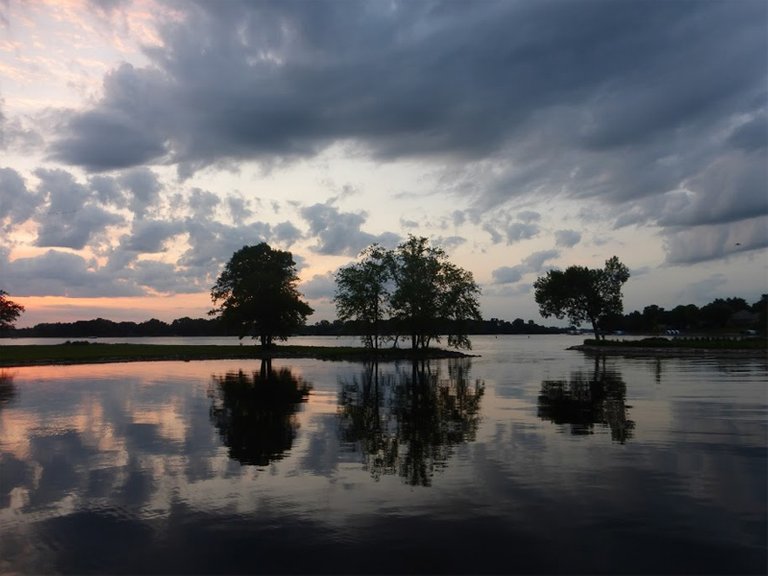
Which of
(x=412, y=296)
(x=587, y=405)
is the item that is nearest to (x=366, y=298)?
(x=412, y=296)

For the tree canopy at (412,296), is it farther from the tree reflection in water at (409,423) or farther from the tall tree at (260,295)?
the tree reflection in water at (409,423)

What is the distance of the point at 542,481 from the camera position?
1480 centimetres

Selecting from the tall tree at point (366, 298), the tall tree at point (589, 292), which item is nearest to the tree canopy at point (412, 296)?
the tall tree at point (366, 298)

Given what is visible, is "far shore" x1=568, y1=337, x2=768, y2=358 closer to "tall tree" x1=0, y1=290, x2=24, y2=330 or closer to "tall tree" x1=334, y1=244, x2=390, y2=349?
"tall tree" x1=334, y1=244, x2=390, y2=349

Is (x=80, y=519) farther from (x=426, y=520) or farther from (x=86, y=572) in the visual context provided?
(x=426, y=520)

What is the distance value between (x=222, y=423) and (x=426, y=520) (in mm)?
14964

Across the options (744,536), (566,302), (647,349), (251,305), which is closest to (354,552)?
(744,536)

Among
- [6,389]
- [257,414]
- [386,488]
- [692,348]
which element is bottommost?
[386,488]

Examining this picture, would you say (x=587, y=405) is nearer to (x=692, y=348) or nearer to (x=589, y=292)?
(x=692, y=348)

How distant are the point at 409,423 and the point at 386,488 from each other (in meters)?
10.0

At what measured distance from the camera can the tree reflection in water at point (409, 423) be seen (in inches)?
669

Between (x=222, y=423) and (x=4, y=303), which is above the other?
(x=4, y=303)

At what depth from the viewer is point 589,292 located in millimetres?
135125

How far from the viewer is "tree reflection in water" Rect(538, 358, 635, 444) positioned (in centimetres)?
2298
